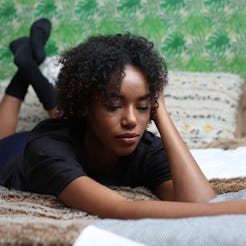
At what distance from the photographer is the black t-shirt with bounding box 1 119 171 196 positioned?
3.32 ft

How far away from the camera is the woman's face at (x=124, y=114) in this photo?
1.03 m

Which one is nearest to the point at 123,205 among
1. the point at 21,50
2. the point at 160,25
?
the point at 21,50

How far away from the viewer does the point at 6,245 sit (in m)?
0.74

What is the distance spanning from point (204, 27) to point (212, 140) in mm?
666

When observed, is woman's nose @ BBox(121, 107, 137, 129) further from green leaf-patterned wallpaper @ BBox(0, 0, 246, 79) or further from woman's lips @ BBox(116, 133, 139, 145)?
green leaf-patterned wallpaper @ BBox(0, 0, 246, 79)

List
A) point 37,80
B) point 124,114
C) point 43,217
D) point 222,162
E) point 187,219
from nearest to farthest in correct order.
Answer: point 187,219, point 43,217, point 124,114, point 222,162, point 37,80

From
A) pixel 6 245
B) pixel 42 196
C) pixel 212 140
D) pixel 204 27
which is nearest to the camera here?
pixel 6 245

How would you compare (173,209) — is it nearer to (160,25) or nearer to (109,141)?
(109,141)

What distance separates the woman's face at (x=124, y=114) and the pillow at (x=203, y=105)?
33.0 inches

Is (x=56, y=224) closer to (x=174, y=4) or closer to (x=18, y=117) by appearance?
(x=18, y=117)

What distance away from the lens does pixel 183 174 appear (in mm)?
1110

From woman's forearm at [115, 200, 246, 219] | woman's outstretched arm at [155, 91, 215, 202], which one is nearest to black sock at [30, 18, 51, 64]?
woman's outstretched arm at [155, 91, 215, 202]

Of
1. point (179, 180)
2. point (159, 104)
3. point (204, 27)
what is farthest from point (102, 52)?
point (204, 27)

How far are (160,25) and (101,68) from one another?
1.41 m
